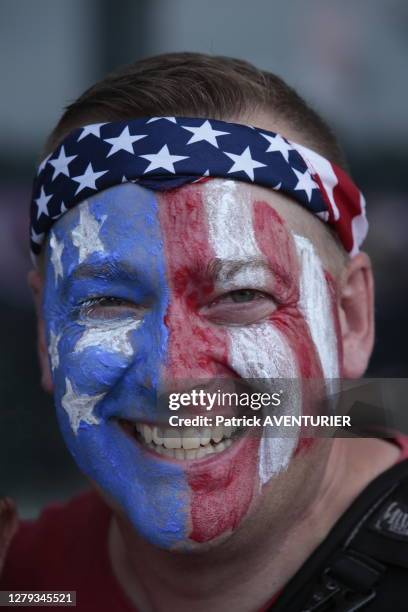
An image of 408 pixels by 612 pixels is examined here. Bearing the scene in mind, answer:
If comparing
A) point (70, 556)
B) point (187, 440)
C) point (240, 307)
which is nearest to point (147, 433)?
point (187, 440)

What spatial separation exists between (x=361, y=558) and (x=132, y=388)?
62cm

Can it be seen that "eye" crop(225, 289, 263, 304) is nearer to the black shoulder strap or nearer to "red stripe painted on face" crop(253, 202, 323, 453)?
"red stripe painted on face" crop(253, 202, 323, 453)

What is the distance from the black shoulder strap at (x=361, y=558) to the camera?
1.99m

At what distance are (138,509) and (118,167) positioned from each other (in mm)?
734

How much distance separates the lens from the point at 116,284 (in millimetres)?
2051

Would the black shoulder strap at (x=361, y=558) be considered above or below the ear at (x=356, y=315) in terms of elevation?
below

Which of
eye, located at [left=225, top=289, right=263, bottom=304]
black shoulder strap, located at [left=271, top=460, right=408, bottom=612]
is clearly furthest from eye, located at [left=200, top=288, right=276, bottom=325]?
black shoulder strap, located at [left=271, top=460, right=408, bottom=612]

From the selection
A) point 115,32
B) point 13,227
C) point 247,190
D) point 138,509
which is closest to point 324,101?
point 115,32

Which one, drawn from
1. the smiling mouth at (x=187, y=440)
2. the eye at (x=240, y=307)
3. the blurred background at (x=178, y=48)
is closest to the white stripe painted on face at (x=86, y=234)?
the eye at (x=240, y=307)

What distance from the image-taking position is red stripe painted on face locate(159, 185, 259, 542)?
194cm

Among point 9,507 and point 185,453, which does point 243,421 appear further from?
point 9,507

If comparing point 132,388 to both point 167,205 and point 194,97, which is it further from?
point 194,97

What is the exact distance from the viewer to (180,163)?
2.01 meters

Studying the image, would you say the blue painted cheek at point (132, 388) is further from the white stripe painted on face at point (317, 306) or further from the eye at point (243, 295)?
the white stripe painted on face at point (317, 306)
